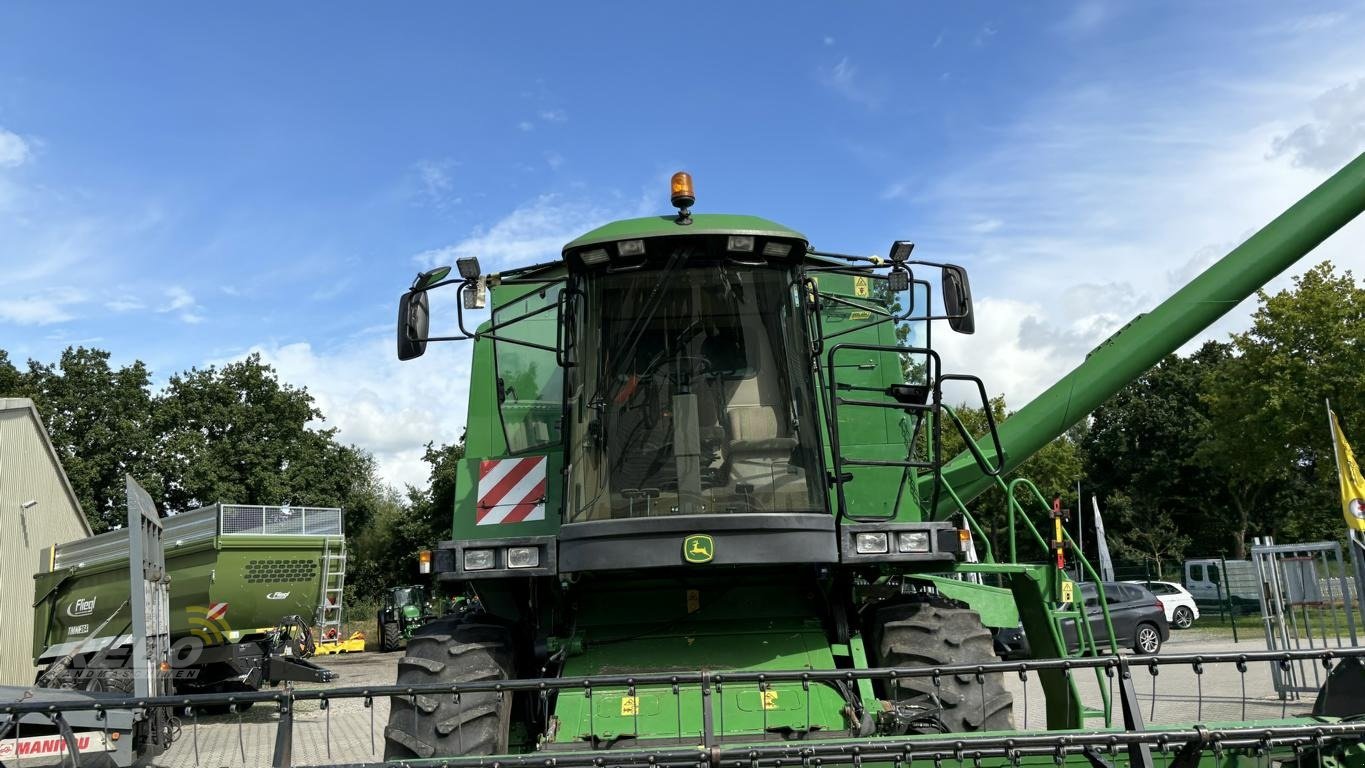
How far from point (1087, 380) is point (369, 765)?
5923 mm

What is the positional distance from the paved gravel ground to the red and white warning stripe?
4.11 ft

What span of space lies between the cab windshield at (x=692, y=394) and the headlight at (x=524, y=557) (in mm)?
257

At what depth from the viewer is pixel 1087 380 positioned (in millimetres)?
7617

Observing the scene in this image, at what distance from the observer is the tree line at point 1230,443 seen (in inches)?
907

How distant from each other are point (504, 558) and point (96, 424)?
43.4m

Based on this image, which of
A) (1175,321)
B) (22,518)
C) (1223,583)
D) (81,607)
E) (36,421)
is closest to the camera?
(1175,321)

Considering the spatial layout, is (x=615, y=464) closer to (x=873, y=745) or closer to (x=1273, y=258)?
(x=873, y=745)

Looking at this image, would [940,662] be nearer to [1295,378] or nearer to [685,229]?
[685,229]

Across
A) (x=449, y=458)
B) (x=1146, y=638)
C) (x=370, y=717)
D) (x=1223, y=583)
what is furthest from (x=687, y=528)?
(x=449, y=458)

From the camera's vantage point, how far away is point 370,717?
472 centimetres

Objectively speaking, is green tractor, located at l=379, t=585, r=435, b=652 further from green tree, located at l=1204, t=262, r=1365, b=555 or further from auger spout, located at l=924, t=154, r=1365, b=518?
auger spout, located at l=924, t=154, r=1365, b=518

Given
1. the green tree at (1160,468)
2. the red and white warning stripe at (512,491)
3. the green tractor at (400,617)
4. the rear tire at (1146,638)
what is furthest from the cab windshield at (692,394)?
the green tree at (1160,468)

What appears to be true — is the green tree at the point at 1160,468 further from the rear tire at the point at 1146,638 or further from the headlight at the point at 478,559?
the headlight at the point at 478,559

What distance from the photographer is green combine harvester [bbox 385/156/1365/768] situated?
187 inches
